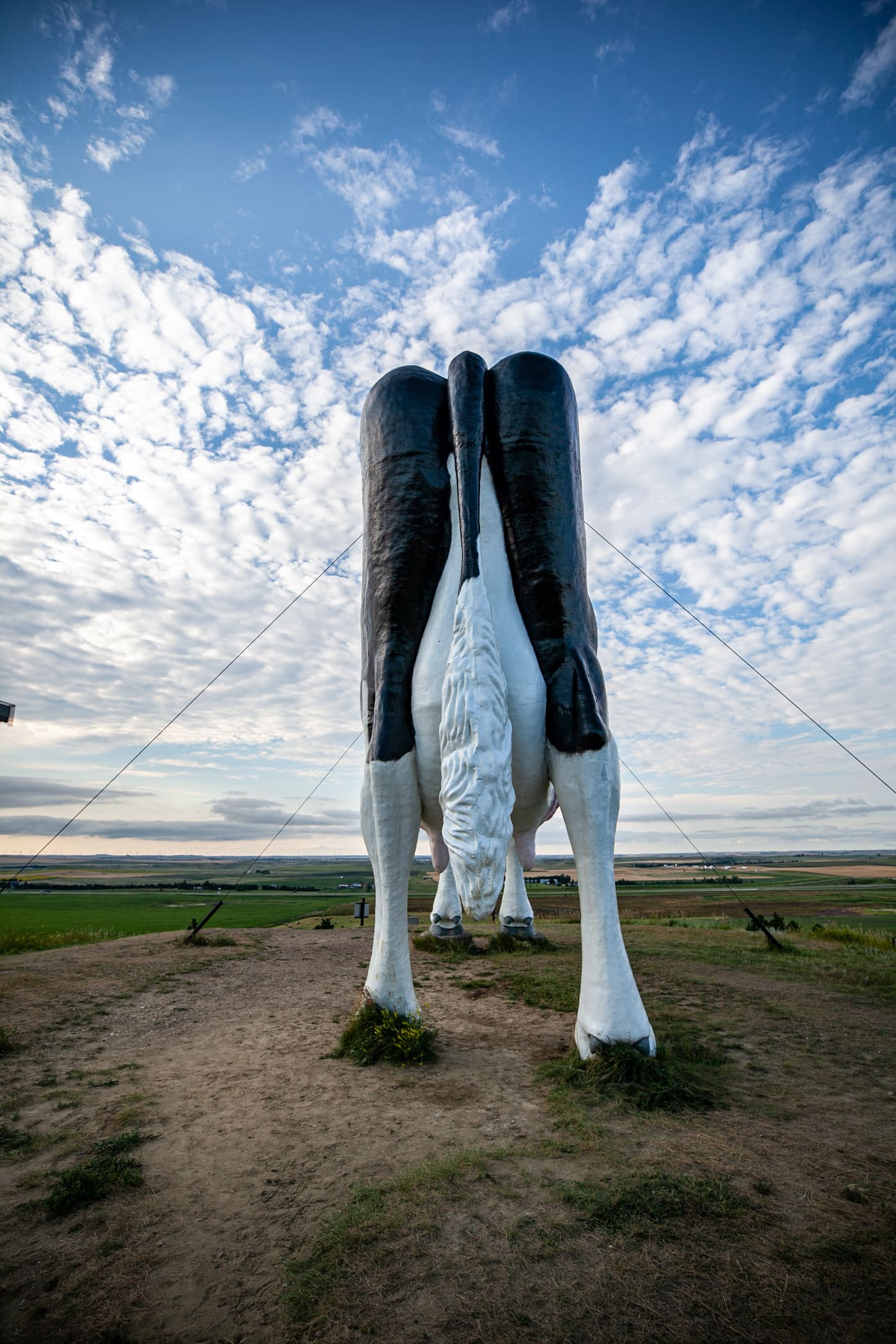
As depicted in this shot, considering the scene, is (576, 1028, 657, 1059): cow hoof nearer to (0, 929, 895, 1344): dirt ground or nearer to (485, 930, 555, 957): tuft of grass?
(0, 929, 895, 1344): dirt ground

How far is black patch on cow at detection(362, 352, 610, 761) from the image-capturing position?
6.19 metres

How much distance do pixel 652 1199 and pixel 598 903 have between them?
2384 mm

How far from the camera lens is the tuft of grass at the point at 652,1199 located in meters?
3.32

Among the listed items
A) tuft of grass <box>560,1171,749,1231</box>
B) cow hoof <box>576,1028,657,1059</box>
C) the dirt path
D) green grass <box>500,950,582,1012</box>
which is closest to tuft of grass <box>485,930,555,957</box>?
green grass <box>500,950,582,1012</box>

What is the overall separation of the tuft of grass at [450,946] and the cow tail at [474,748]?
26.2ft

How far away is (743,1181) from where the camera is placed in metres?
3.69

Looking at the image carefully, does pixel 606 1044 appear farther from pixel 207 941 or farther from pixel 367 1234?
pixel 207 941

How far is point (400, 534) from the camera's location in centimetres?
654

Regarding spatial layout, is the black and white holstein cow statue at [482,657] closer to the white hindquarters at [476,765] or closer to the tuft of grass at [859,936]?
the white hindquarters at [476,765]

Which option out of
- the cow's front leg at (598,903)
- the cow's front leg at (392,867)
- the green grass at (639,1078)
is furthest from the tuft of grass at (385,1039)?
the cow's front leg at (598,903)

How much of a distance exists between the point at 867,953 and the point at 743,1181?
9.64 meters


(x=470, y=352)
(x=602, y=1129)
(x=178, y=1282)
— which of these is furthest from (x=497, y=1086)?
(x=470, y=352)

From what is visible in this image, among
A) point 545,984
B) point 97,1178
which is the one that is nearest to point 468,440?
point 97,1178

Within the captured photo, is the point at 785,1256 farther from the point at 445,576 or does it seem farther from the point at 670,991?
the point at 670,991
